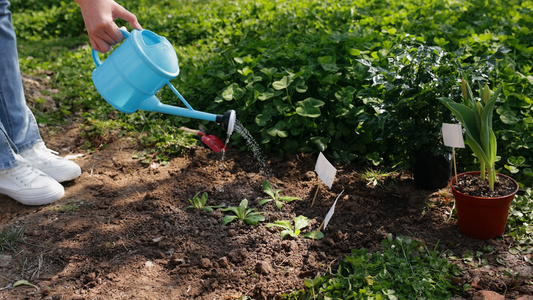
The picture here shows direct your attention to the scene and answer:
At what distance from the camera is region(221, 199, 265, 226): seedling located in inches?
Result: 88.8

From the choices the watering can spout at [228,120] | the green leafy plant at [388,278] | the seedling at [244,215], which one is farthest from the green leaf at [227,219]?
the green leafy plant at [388,278]

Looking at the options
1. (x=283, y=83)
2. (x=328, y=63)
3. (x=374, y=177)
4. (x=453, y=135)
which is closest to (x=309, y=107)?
(x=283, y=83)

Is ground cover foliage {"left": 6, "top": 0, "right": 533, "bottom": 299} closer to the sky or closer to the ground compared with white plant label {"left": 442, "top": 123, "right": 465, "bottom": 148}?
closer to the ground

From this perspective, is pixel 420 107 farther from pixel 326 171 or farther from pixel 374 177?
pixel 326 171

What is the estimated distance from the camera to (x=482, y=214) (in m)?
2.01

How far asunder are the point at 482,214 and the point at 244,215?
41.8 inches

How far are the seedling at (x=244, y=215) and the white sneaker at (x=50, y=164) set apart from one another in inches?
38.1

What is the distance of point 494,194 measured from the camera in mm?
2014

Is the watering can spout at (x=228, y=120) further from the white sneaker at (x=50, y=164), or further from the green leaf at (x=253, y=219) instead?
the white sneaker at (x=50, y=164)

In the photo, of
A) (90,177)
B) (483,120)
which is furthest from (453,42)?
(90,177)

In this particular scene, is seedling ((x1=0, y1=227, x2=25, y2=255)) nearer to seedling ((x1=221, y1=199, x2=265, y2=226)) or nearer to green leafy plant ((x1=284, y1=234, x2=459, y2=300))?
seedling ((x1=221, y1=199, x2=265, y2=226))

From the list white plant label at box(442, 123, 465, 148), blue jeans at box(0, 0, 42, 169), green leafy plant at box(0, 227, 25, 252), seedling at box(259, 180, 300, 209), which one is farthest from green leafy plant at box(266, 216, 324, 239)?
blue jeans at box(0, 0, 42, 169)

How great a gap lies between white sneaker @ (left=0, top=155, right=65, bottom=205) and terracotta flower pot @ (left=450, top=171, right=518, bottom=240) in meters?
1.99

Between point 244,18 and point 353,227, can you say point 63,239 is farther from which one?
Result: point 244,18
